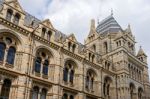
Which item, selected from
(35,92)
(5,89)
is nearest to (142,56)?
(35,92)

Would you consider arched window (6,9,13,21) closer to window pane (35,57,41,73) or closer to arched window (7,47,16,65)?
arched window (7,47,16,65)

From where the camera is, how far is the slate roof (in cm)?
6207

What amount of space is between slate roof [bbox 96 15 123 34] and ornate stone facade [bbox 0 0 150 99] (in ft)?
12.1

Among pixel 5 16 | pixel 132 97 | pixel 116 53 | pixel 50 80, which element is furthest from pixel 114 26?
pixel 5 16

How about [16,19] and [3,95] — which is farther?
[16,19]

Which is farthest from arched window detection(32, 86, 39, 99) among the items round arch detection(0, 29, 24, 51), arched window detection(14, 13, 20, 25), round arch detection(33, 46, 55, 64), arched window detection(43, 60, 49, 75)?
arched window detection(14, 13, 20, 25)

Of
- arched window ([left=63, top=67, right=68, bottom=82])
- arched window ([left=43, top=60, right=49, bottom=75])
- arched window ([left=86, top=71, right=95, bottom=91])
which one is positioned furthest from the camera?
arched window ([left=86, top=71, right=95, bottom=91])

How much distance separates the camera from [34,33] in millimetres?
36562

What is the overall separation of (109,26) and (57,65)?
94.7 ft

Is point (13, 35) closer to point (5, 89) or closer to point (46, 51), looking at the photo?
point (46, 51)

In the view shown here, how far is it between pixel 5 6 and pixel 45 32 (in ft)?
25.1

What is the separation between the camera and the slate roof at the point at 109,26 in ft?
204

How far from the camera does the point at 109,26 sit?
63.7m

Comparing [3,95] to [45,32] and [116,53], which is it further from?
[116,53]
